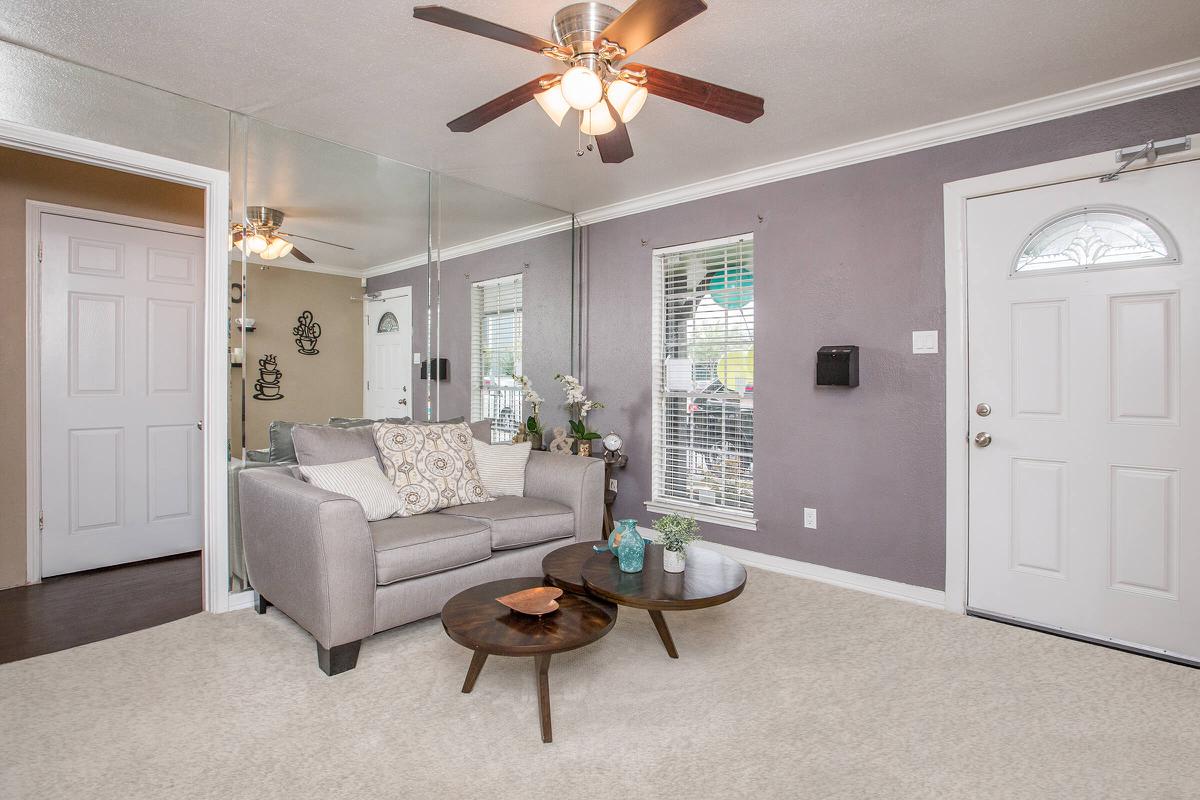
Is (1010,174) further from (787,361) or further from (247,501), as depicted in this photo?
(247,501)

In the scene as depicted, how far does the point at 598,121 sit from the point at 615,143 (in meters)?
0.16

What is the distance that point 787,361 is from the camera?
3.65 m

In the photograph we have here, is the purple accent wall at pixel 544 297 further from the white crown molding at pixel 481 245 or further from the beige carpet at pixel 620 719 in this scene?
the beige carpet at pixel 620 719

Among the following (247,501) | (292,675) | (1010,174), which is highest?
(1010,174)

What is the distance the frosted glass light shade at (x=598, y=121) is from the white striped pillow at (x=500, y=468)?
189cm

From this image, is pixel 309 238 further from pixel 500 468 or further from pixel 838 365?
pixel 838 365

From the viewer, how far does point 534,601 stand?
6.77ft

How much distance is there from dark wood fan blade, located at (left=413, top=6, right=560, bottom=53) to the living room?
0.04 feet

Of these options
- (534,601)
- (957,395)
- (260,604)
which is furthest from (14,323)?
(957,395)

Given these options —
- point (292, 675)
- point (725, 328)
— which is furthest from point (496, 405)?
point (292, 675)

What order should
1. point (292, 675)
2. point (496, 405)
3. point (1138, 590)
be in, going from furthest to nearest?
point (496, 405) → point (1138, 590) → point (292, 675)

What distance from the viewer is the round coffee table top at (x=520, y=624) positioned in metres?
1.83

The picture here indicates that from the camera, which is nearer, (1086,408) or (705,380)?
(1086,408)

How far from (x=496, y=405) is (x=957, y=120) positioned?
3.31 m
